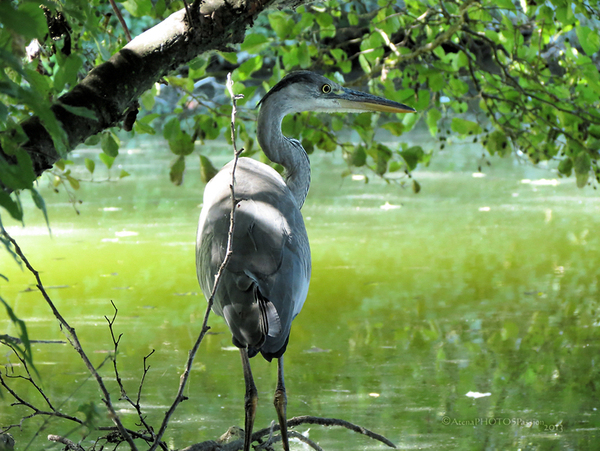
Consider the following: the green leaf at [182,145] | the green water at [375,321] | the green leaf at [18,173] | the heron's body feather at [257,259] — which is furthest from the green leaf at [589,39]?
the green leaf at [18,173]

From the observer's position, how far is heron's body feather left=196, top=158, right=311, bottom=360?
76.0 inches

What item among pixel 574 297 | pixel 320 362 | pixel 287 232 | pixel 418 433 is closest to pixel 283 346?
pixel 287 232

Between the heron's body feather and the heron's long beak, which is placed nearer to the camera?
the heron's body feather

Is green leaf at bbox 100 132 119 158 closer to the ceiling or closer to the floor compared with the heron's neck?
closer to the ceiling

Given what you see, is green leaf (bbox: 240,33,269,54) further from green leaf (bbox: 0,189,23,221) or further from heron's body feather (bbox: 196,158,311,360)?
green leaf (bbox: 0,189,23,221)

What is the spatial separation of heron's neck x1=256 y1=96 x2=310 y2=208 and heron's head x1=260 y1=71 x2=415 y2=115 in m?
0.02

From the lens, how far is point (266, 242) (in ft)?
7.06

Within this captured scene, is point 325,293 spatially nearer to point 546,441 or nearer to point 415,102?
point 415,102

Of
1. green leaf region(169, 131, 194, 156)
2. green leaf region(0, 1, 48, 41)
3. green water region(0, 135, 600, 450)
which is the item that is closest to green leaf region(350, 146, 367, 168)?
green leaf region(169, 131, 194, 156)

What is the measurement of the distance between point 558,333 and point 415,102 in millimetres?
1208

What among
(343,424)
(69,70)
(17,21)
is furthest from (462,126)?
Result: (17,21)

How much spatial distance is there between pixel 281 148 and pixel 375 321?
116 cm

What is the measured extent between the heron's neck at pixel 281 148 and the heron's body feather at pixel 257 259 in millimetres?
348

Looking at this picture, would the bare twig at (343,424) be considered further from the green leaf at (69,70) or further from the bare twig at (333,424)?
the green leaf at (69,70)
